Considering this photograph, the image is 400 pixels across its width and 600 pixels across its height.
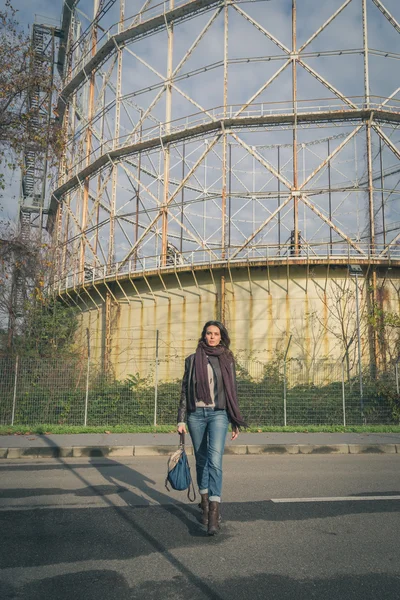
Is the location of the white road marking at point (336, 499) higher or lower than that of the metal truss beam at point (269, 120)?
lower

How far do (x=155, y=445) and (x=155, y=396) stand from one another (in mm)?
3563

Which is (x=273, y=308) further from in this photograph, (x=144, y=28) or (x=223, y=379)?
(x=144, y=28)

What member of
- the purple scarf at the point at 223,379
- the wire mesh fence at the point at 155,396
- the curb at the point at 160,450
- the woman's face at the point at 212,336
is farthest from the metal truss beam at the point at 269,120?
the purple scarf at the point at 223,379

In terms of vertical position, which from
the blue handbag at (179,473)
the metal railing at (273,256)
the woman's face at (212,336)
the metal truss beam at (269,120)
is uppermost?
the metal truss beam at (269,120)

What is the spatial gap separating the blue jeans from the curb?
5011 millimetres

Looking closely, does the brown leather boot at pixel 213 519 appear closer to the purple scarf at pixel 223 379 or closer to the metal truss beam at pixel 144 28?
the purple scarf at pixel 223 379

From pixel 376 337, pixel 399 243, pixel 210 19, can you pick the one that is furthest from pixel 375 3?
pixel 376 337

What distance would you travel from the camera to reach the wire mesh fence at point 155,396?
43.4 feet

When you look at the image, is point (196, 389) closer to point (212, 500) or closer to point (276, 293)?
point (212, 500)

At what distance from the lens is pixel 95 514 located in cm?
476

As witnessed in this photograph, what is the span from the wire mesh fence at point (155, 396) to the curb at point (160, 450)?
3.40 metres

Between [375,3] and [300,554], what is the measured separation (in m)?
28.6

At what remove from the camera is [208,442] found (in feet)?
14.8

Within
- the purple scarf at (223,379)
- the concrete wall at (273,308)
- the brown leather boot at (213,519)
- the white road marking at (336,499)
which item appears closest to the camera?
the brown leather boot at (213,519)
